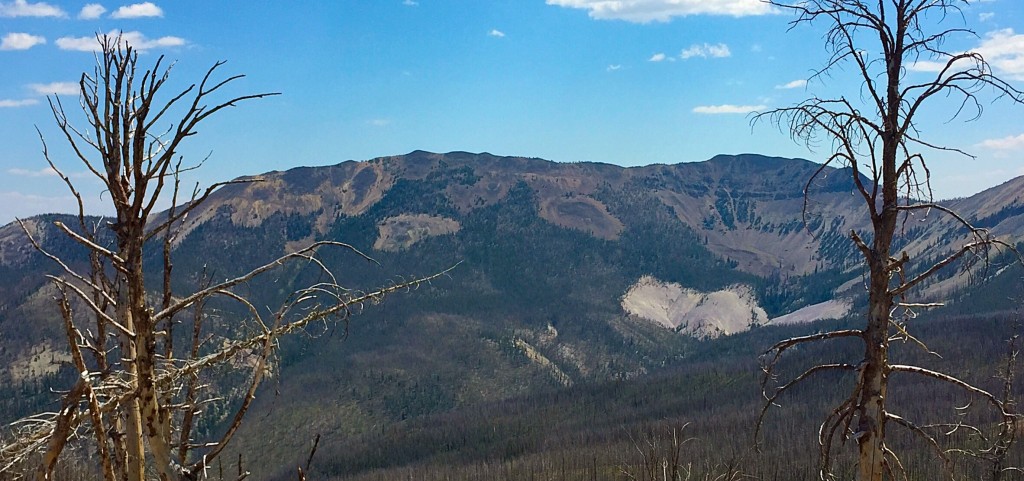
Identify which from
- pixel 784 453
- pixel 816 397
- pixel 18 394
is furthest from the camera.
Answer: pixel 18 394

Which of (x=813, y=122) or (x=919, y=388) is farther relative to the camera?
(x=919, y=388)

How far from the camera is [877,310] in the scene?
11.2 metres

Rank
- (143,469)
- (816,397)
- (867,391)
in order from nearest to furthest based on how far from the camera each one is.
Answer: (143,469), (867,391), (816,397)

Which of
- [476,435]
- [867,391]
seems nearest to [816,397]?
[476,435]

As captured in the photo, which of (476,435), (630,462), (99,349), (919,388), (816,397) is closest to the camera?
(99,349)

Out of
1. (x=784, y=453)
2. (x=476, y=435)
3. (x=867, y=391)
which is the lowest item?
(x=476, y=435)

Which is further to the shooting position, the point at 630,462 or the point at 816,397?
the point at 816,397

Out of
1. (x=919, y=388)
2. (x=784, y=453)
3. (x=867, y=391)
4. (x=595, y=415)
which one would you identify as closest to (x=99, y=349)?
(x=867, y=391)

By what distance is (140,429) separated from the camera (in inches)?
262

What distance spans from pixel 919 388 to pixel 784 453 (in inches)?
1425

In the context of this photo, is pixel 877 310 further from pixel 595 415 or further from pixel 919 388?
pixel 595 415

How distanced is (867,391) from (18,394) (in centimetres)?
20997

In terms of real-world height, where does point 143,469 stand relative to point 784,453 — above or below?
above

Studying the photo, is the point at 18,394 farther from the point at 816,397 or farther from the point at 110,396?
the point at 110,396
